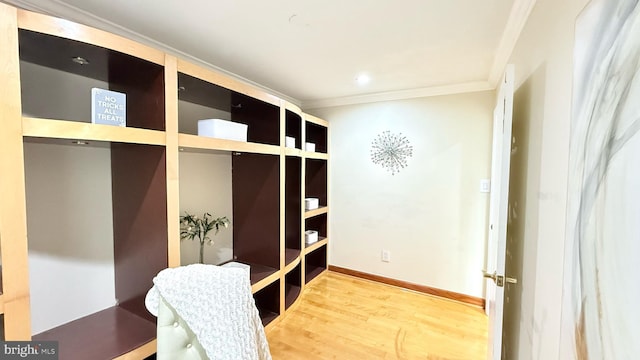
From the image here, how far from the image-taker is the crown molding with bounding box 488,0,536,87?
1342 millimetres

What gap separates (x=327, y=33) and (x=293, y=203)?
1.67 meters

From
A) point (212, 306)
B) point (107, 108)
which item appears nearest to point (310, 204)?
point (212, 306)

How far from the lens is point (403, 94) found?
293 centimetres

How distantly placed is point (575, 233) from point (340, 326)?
202 centimetres

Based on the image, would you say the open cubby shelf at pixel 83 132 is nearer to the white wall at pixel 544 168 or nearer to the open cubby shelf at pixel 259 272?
the open cubby shelf at pixel 259 272

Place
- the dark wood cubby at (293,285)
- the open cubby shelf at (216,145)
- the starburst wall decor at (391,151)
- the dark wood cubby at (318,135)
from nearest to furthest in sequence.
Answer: the open cubby shelf at (216,145), the dark wood cubby at (293,285), the starburst wall decor at (391,151), the dark wood cubby at (318,135)

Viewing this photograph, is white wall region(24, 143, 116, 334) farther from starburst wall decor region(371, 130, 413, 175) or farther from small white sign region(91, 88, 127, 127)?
starburst wall decor region(371, 130, 413, 175)

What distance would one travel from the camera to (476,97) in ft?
8.63

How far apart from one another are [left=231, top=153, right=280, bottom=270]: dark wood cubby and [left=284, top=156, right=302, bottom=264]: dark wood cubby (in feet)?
1.40

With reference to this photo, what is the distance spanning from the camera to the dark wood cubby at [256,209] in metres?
2.25

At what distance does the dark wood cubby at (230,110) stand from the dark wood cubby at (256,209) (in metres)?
0.23

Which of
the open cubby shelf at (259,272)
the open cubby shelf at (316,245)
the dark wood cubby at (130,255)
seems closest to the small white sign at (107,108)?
the dark wood cubby at (130,255)

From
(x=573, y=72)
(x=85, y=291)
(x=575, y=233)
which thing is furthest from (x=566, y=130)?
(x=85, y=291)

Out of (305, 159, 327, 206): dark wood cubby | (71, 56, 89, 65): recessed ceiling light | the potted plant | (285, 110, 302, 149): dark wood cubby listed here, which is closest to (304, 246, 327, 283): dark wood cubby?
(305, 159, 327, 206): dark wood cubby
